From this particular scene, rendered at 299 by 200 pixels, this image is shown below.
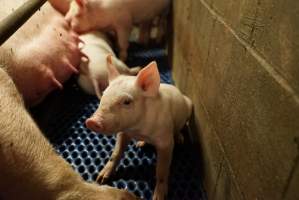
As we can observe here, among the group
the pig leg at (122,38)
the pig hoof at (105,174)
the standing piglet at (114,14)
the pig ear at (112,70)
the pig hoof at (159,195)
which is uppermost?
the pig ear at (112,70)

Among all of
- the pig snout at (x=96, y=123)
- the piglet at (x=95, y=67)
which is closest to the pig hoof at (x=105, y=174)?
the pig snout at (x=96, y=123)

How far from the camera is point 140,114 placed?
1294 millimetres

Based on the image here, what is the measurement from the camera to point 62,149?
5.37ft

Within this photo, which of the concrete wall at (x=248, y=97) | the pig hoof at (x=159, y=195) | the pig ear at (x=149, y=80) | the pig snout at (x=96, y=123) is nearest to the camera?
the concrete wall at (x=248, y=97)

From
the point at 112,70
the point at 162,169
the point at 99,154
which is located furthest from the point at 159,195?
the point at 112,70

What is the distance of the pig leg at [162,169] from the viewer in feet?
4.50

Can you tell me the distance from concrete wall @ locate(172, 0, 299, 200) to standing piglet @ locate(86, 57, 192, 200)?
168 millimetres

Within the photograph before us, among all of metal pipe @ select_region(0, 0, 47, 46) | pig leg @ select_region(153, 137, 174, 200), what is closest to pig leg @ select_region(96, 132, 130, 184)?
pig leg @ select_region(153, 137, 174, 200)

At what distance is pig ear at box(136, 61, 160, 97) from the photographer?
1.26m

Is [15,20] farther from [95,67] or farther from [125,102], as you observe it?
[95,67]

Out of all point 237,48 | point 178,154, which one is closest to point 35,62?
point 178,154

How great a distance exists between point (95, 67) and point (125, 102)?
74 centimetres

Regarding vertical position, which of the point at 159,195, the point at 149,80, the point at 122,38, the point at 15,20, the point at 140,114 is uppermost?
the point at 15,20

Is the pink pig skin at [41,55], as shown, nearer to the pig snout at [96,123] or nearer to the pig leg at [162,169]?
the pig snout at [96,123]
